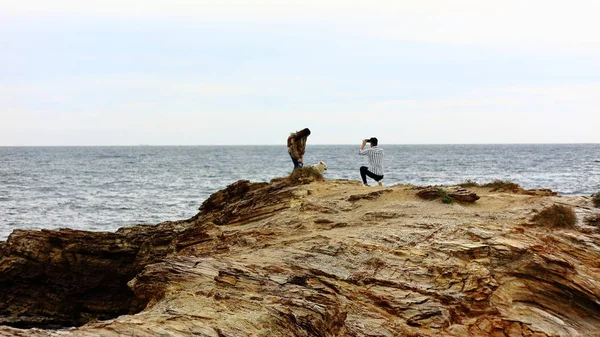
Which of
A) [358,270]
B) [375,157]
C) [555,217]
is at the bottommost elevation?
[358,270]

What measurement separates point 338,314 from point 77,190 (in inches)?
1998

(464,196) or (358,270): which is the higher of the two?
(464,196)

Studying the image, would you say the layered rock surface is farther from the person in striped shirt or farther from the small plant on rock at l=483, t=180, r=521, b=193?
the person in striped shirt

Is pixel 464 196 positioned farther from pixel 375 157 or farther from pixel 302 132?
pixel 302 132

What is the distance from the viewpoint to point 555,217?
14.7m

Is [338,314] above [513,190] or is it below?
below

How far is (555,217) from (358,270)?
Result: 5.67m

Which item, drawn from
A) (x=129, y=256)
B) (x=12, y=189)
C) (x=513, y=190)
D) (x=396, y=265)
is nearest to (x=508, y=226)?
(x=396, y=265)

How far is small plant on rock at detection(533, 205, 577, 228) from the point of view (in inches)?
577

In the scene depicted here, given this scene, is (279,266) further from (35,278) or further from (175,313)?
(35,278)

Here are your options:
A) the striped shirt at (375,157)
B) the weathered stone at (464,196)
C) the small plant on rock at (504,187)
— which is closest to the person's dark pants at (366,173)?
the striped shirt at (375,157)

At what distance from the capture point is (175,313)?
31.6ft

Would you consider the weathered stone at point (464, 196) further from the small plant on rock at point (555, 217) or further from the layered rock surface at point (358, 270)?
the small plant on rock at point (555, 217)

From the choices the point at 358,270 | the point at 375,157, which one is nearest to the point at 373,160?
the point at 375,157
